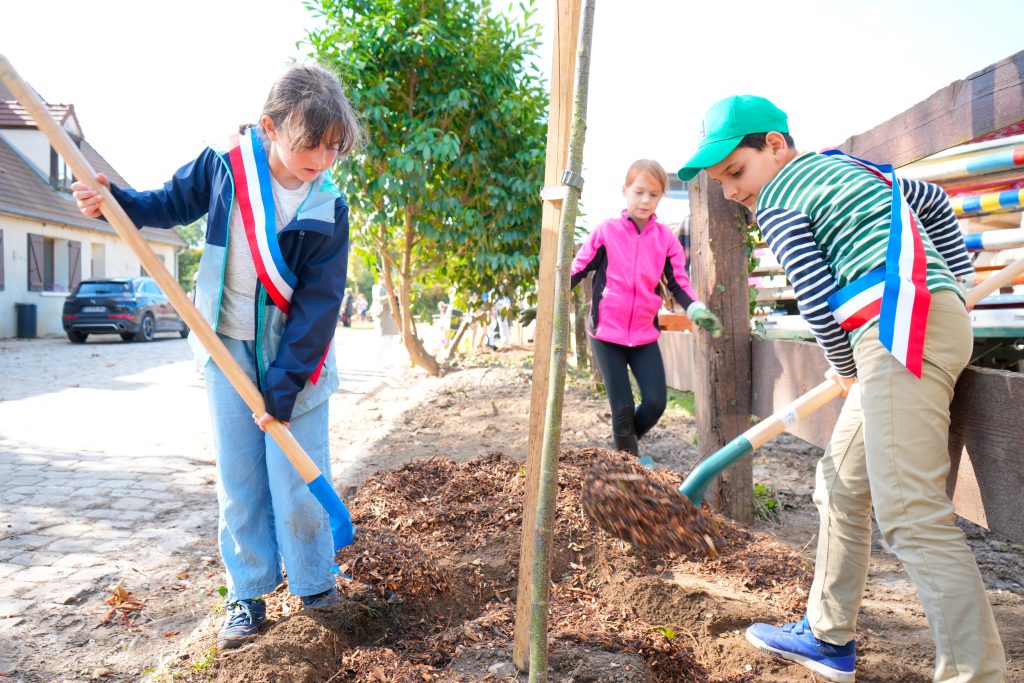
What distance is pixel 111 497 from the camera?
15.1 feet

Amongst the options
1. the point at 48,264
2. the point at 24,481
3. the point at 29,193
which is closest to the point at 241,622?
the point at 24,481

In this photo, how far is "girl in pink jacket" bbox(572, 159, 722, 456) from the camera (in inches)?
173

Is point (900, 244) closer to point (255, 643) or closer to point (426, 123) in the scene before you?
point (255, 643)

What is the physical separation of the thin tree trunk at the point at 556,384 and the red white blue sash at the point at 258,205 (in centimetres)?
100

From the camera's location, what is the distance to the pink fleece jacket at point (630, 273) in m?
4.40

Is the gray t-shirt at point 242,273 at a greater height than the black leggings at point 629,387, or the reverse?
the gray t-shirt at point 242,273

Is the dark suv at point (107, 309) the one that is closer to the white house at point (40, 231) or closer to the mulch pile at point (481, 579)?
the white house at point (40, 231)

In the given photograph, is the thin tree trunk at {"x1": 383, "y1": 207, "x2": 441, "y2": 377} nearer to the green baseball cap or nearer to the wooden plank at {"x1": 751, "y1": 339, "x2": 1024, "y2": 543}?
the green baseball cap

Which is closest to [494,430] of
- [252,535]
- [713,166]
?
[252,535]

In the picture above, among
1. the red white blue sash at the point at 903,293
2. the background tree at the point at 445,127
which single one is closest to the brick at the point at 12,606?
the red white blue sash at the point at 903,293

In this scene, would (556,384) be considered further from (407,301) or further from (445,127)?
(407,301)

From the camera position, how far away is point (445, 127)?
28.0 feet

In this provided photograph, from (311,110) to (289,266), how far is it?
0.49m

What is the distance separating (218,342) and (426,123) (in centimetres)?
635
